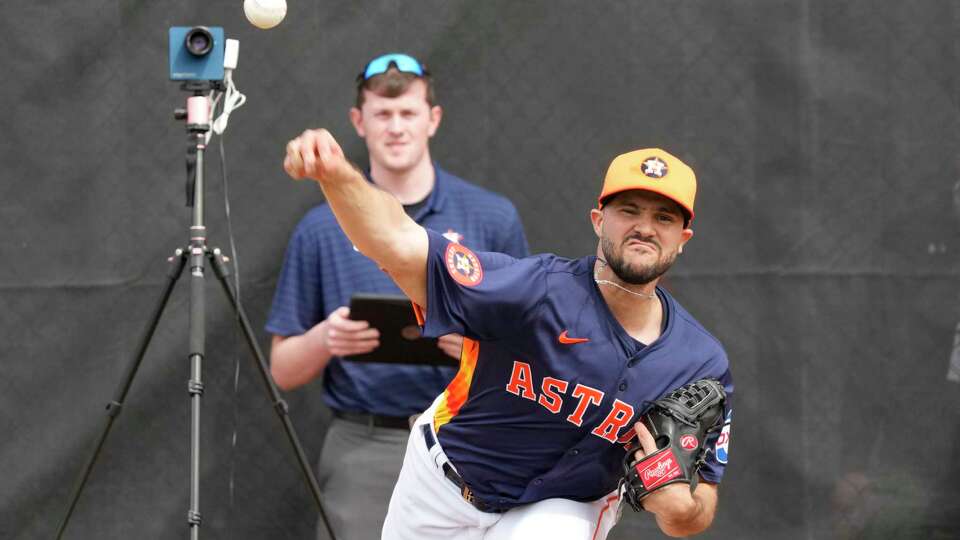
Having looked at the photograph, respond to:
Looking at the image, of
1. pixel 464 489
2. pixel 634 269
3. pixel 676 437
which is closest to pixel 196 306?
pixel 464 489

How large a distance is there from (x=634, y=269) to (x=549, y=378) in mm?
340

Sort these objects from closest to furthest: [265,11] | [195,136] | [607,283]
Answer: [607,283] < [265,11] < [195,136]

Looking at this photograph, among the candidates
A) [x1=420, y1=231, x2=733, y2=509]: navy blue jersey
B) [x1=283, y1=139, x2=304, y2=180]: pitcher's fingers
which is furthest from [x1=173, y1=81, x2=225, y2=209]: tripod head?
[x1=283, y1=139, x2=304, y2=180]: pitcher's fingers

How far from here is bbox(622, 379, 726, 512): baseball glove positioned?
306 cm

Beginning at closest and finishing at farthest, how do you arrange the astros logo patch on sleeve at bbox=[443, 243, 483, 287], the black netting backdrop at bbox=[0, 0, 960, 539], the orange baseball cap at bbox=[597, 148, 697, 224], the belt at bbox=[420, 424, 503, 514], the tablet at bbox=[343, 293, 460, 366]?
the astros logo patch on sleeve at bbox=[443, 243, 483, 287] → the orange baseball cap at bbox=[597, 148, 697, 224] → the belt at bbox=[420, 424, 503, 514] → the tablet at bbox=[343, 293, 460, 366] → the black netting backdrop at bbox=[0, 0, 960, 539]

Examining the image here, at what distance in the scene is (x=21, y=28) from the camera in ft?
14.2

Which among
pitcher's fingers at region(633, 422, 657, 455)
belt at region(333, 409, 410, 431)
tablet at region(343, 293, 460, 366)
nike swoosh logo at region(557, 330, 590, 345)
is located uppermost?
tablet at region(343, 293, 460, 366)

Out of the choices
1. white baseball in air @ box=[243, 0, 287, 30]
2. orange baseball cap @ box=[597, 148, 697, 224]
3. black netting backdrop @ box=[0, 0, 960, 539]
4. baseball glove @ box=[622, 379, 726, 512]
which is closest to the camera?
baseball glove @ box=[622, 379, 726, 512]

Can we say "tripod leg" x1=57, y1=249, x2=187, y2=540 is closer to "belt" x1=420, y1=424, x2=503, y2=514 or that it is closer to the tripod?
the tripod

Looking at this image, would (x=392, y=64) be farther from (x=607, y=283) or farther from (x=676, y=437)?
(x=676, y=437)

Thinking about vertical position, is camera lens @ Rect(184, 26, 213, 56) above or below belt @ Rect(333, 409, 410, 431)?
above

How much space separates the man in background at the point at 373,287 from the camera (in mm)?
4027

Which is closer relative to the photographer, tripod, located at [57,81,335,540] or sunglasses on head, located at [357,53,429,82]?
tripod, located at [57,81,335,540]

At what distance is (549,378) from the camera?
312 cm
